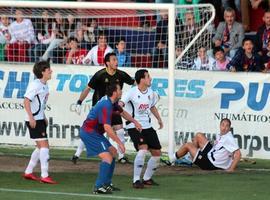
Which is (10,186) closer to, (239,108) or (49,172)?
(49,172)

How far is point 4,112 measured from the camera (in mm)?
19953

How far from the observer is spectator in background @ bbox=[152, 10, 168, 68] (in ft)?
63.2

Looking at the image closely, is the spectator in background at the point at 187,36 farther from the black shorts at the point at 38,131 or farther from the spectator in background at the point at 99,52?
the black shorts at the point at 38,131

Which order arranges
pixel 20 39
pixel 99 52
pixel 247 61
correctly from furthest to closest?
pixel 20 39 < pixel 99 52 < pixel 247 61

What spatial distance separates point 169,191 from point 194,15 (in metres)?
5.49

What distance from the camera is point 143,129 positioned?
1537 centimetres

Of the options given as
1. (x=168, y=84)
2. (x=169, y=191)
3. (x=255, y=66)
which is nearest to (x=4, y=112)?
(x=168, y=84)

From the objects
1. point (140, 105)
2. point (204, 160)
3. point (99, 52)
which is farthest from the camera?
point (99, 52)

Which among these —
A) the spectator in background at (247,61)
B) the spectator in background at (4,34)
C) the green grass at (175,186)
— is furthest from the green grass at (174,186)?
the spectator in background at (4,34)

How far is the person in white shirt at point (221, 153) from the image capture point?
16750mm

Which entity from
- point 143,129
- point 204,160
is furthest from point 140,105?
point 204,160

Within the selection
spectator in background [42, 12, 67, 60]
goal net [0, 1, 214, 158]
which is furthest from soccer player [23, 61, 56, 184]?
spectator in background [42, 12, 67, 60]

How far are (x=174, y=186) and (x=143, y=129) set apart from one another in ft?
3.35

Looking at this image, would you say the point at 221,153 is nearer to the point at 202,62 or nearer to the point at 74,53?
the point at 202,62
